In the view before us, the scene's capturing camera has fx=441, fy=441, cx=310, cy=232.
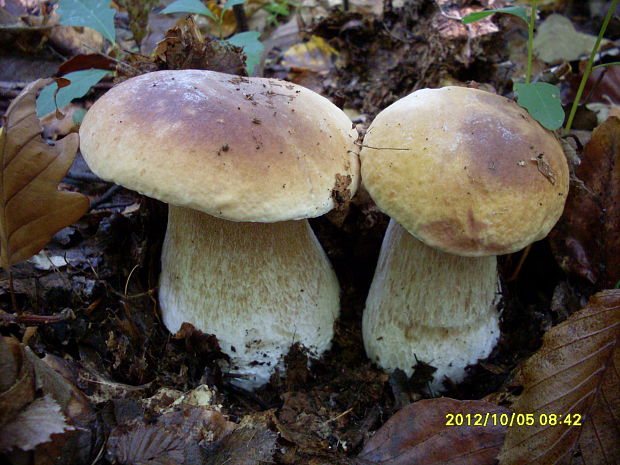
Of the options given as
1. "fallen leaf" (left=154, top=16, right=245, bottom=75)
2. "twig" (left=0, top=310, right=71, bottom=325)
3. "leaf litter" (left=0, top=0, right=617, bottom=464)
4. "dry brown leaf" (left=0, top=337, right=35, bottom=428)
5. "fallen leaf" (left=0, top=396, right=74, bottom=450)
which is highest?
"fallen leaf" (left=154, top=16, right=245, bottom=75)

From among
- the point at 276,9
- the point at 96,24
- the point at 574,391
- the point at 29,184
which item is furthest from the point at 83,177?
the point at 276,9

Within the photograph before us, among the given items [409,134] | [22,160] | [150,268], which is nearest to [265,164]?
[409,134]

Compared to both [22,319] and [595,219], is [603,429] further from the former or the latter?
[22,319]

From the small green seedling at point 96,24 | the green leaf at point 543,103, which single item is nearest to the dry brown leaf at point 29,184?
the small green seedling at point 96,24

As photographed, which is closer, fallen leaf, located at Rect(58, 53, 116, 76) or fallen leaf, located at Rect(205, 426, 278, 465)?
fallen leaf, located at Rect(205, 426, 278, 465)

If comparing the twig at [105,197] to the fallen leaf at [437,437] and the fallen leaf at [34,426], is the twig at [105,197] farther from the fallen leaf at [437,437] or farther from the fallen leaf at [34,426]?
the fallen leaf at [437,437]
